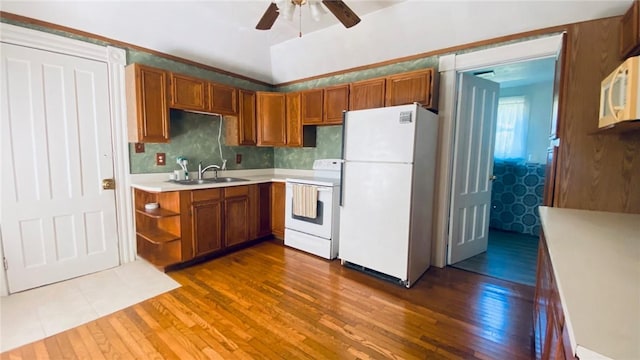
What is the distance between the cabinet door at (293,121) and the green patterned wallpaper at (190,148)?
80cm

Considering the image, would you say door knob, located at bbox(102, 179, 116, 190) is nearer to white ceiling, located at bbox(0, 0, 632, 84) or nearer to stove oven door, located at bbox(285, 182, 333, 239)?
white ceiling, located at bbox(0, 0, 632, 84)

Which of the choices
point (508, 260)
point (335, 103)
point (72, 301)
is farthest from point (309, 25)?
point (508, 260)

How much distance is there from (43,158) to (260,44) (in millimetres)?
2608

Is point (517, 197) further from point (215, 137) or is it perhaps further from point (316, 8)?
point (215, 137)

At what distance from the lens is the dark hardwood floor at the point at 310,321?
1.81 m

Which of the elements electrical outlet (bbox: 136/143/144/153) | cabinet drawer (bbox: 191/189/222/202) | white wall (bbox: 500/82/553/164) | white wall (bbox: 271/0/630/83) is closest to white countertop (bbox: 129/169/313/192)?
cabinet drawer (bbox: 191/189/222/202)

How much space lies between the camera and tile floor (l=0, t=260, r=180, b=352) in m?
1.98

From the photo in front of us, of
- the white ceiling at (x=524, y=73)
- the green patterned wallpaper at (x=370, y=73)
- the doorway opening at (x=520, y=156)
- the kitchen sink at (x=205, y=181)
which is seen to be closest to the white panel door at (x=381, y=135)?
the green patterned wallpaper at (x=370, y=73)

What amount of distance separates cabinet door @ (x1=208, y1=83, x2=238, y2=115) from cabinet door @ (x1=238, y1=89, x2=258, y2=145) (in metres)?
0.10

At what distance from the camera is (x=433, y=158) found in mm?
2922

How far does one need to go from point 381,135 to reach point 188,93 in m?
2.23

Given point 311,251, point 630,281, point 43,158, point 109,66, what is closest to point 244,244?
point 311,251

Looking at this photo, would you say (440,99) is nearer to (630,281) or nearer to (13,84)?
(630,281)

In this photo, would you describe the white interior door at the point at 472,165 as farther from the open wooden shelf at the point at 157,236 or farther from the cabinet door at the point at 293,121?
the open wooden shelf at the point at 157,236
